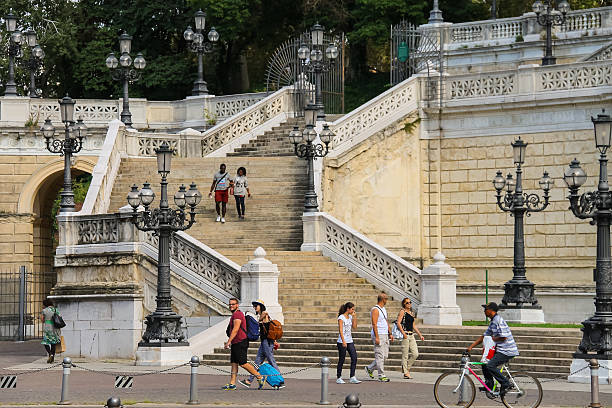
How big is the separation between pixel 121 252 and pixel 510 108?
12.1 meters

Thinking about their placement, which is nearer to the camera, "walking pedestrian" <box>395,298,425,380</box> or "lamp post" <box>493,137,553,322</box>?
"walking pedestrian" <box>395,298,425,380</box>

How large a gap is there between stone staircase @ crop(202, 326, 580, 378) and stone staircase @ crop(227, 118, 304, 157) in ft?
36.5

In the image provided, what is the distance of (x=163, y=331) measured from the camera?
2758cm

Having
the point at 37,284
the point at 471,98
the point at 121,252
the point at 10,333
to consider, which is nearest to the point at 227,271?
the point at 121,252

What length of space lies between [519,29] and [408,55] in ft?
16.0

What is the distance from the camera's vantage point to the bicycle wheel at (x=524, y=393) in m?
19.6

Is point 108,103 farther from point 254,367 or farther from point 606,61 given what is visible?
point 254,367

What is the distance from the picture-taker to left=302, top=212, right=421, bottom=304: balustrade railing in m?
31.0

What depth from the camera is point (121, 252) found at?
31016mm

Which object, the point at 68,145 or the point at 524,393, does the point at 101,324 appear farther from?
the point at 524,393

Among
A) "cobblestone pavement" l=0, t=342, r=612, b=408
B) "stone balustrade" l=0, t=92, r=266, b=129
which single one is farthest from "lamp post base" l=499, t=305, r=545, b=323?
"stone balustrade" l=0, t=92, r=266, b=129

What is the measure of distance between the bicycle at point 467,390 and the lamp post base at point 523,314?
11.5 metres

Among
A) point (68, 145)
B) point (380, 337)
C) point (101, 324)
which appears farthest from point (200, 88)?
point (380, 337)

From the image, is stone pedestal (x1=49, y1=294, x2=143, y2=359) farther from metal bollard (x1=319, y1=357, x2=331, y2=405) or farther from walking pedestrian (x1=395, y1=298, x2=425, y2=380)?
metal bollard (x1=319, y1=357, x2=331, y2=405)
